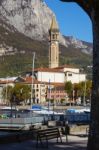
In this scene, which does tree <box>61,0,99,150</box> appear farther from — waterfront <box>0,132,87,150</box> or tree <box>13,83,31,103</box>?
tree <box>13,83,31,103</box>

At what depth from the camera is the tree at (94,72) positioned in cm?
1532

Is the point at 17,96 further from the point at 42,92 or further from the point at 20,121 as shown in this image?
the point at 20,121

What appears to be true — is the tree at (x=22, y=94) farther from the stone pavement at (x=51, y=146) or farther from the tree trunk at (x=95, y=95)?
the tree trunk at (x=95, y=95)

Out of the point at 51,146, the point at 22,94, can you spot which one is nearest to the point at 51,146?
the point at 51,146

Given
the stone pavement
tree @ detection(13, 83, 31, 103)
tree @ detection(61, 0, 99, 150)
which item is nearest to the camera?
tree @ detection(61, 0, 99, 150)

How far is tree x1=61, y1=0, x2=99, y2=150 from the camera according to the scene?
1532 cm

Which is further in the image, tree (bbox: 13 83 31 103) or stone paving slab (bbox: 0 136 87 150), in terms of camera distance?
tree (bbox: 13 83 31 103)

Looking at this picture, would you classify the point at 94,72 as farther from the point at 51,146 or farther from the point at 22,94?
the point at 22,94

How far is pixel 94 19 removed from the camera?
15617mm

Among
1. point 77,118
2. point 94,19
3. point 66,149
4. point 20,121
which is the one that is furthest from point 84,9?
point 77,118

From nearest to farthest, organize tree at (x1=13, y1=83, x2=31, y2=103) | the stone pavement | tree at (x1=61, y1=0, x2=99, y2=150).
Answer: tree at (x1=61, y1=0, x2=99, y2=150)
the stone pavement
tree at (x1=13, y1=83, x2=31, y2=103)

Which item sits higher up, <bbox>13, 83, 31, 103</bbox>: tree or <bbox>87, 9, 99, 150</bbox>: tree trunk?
<bbox>13, 83, 31, 103</bbox>: tree

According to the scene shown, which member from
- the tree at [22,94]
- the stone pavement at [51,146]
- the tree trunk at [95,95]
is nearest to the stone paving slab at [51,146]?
the stone pavement at [51,146]

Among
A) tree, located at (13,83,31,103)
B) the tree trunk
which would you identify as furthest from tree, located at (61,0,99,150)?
tree, located at (13,83,31,103)
